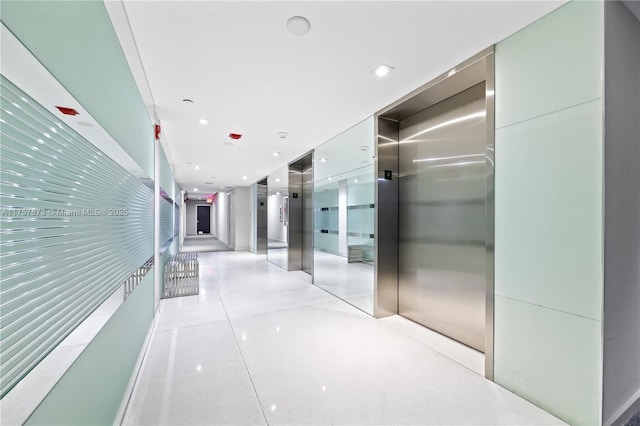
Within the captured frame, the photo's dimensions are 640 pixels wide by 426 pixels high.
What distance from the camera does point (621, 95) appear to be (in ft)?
6.62

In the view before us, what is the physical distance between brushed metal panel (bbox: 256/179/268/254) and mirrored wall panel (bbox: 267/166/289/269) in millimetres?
274

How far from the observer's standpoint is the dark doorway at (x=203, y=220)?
24422mm

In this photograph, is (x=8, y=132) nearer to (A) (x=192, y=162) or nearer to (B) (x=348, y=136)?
(B) (x=348, y=136)

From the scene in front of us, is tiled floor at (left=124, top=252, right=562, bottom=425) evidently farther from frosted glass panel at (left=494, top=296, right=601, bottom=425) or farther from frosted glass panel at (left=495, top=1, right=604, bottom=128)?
frosted glass panel at (left=495, top=1, right=604, bottom=128)

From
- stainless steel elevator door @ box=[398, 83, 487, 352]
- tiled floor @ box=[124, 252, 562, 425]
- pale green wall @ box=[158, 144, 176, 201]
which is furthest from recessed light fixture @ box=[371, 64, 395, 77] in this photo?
pale green wall @ box=[158, 144, 176, 201]

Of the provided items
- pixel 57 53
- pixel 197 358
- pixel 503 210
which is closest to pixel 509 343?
pixel 503 210

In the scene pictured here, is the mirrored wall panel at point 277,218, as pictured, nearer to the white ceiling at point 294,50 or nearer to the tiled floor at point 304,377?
the white ceiling at point 294,50

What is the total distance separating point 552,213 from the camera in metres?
2.15

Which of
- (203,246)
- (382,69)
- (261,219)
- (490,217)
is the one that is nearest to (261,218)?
(261,219)

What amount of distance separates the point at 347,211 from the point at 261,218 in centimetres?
619

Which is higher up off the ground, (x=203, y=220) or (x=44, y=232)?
(x=44, y=232)

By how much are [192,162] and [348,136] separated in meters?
4.99

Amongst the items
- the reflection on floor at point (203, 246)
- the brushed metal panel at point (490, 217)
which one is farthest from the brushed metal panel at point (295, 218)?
the reflection on floor at point (203, 246)

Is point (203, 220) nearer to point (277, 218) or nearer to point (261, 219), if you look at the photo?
point (277, 218)
